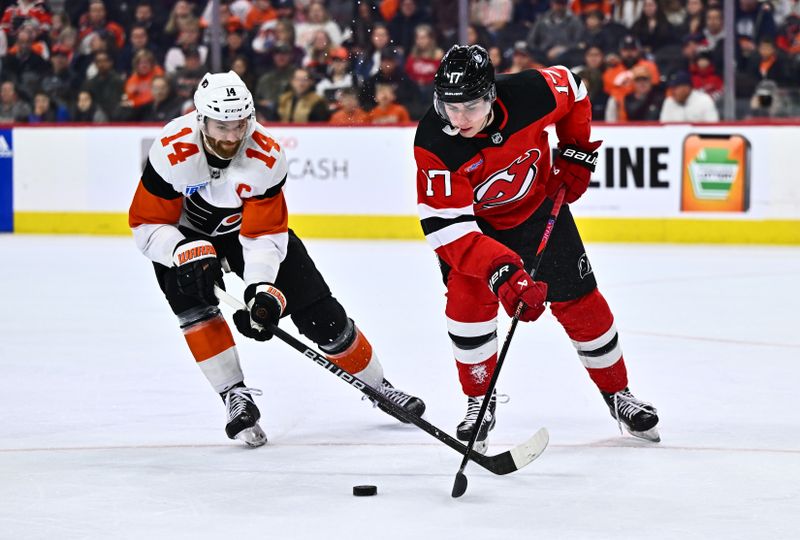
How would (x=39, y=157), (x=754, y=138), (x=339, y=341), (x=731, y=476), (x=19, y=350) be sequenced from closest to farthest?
(x=731, y=476), (x=339, y=341), (x=19, y=350), (x=754, y=138), (x=39, y=157)

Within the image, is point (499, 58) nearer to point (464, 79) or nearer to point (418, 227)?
point (418, 227)

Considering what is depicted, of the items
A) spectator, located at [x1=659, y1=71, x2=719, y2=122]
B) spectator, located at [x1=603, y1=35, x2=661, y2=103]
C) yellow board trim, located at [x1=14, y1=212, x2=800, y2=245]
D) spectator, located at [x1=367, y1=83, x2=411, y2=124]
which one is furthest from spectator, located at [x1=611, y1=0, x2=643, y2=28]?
spectator, located at [x1=367, y1=83, x2=411, y2=124]

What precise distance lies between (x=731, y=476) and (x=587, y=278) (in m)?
0.68

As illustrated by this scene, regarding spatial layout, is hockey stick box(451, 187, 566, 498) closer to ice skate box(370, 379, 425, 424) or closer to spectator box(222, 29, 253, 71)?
ice skate box(370, 379, 425, 424)

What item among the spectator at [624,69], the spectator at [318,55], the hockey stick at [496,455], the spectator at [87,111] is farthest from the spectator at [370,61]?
the hockey stick at [496,455]

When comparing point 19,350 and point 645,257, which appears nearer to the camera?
point 19,350

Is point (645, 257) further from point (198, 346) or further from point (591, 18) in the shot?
point (198, 346)

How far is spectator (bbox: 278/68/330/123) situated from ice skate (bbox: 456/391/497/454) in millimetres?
5609

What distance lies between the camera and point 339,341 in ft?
12.3

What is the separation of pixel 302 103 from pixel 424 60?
2.80 ft

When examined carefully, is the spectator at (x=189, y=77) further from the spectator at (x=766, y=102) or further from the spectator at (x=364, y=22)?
the spectator at (x=766, y=102)

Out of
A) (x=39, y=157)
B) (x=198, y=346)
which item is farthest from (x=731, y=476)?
(x=39, y=157)

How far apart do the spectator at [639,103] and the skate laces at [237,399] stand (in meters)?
5.34

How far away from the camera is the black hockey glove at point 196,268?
3447mm
